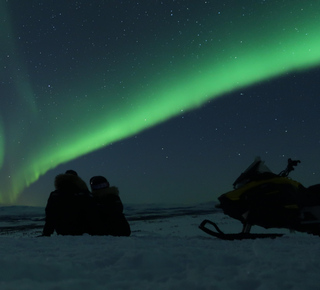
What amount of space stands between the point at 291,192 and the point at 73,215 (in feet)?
10.1

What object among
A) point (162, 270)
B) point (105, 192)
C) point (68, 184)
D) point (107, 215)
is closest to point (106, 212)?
point (107, 215)

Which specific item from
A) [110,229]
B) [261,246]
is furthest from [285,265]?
[110,229]

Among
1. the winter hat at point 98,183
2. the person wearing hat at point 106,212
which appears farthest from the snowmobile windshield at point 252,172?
the winter hat at point 98,183

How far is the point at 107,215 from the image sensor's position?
14.9ft

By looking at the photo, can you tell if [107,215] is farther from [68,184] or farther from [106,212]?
[68,184]

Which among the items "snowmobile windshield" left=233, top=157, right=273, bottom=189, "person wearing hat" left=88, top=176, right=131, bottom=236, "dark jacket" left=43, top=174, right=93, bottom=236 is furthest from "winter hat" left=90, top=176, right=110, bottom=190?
"snowmobile windshield" left=233, top=157, right=273, bottom=189

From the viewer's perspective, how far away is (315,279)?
167cm

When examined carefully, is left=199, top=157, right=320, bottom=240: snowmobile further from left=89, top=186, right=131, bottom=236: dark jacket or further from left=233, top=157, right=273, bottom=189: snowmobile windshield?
left=89, top=186, right=131, bottom=236: dark jacket

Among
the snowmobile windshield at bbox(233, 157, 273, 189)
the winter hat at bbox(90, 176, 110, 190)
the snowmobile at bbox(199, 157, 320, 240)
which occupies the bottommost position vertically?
the snowmobile at bbox(199, 157, 320, 240)

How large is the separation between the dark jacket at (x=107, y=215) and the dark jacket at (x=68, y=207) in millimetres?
119

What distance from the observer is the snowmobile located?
436 cm

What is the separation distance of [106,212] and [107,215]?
5 cm

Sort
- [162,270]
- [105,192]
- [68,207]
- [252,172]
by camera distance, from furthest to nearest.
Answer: [252,172], [105,192], [68,207], [162,270]

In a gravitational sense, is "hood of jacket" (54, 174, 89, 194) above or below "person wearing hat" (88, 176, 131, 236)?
above
